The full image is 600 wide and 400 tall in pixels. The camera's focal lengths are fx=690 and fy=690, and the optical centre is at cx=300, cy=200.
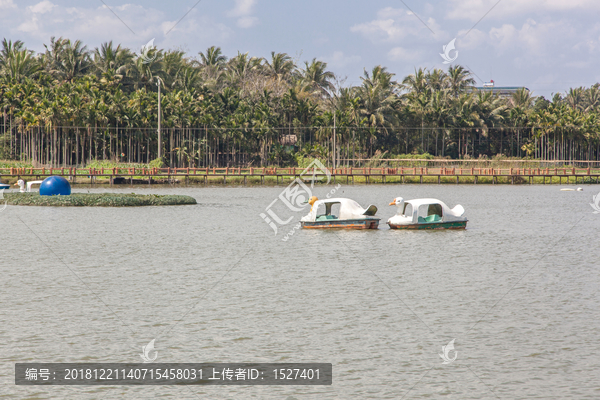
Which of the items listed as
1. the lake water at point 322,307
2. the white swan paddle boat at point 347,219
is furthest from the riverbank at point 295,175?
the lake water at point 322,307

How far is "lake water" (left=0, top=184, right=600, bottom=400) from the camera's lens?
10.5 meters

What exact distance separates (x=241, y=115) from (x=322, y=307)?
76.2m

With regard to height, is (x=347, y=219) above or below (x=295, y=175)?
below

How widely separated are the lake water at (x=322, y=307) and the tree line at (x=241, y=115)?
175 feet

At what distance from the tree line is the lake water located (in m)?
53.3

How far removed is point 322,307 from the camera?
15.5 meters

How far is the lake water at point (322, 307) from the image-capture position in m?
10.5

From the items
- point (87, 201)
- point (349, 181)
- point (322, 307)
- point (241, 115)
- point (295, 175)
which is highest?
point (241, 115)

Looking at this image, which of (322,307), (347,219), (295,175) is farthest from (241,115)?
(322,307)

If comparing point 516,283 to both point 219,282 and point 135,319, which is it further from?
point 135,319

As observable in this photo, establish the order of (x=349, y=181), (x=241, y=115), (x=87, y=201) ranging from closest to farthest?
(x=87, y=201)
(x=349, y=181)
(x=241, y=115)

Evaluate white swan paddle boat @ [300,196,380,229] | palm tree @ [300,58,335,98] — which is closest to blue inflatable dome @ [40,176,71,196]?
white swan paddle boat @ [300,196,380,229]

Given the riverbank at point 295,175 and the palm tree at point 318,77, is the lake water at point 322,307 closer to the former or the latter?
the riverbank at point 295,175

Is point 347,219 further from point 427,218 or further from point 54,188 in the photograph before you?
point 54,188
